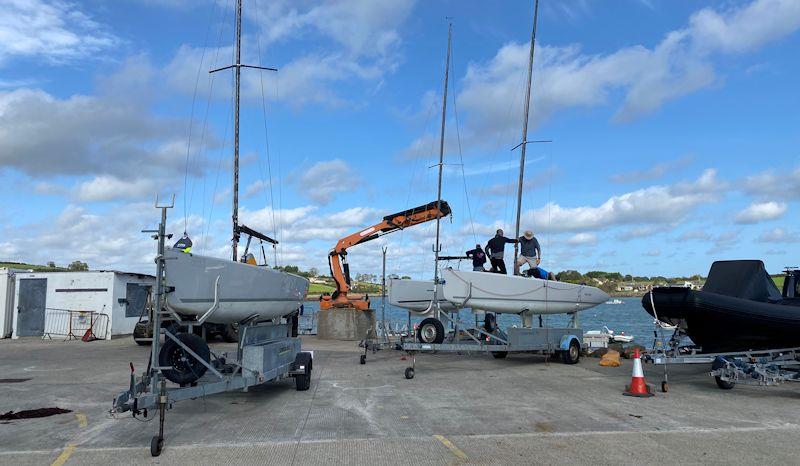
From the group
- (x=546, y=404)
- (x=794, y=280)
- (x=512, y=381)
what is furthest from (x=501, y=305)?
(x=794, y=280)

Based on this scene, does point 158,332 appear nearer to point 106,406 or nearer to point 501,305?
point 106,406

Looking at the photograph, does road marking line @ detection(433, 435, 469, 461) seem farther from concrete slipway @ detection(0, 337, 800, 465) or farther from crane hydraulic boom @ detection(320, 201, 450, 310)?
crane hydraulic boom @ detection(320, 201, 450, 310)

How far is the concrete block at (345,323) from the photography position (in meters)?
22.9

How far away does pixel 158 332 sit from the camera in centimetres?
692

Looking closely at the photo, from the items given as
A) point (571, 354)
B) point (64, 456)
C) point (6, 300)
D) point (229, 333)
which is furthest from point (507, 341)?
point (6, 300)

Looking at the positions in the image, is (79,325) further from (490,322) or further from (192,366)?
(192,366)

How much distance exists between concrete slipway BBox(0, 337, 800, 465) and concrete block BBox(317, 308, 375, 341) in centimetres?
978

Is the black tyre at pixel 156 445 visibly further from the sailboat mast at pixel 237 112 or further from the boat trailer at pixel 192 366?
the sailboat mast at pixel 237 112

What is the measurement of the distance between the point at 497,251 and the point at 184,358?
9.61 metres

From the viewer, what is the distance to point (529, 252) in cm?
1620

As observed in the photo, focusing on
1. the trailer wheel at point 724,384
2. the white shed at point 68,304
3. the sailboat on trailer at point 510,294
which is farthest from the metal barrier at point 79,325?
the trailer wheel at point 724,384

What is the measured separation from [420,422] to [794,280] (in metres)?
9.67

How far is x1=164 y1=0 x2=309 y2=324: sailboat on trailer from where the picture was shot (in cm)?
747

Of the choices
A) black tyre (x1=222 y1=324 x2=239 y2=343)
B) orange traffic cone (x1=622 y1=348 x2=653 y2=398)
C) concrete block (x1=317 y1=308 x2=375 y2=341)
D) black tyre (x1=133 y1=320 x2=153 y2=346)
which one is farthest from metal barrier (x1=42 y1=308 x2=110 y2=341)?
A: orange traffic cone (x1=622 y1=348 x2=653 y2=398)
